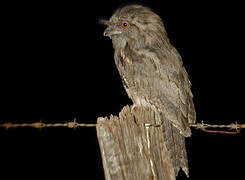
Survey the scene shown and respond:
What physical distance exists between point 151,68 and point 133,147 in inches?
56.4

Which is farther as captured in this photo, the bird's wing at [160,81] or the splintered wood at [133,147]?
the bird's wing at [160,81]

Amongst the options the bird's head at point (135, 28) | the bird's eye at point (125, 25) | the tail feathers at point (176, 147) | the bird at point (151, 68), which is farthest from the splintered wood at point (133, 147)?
the bird's eye at point (125, 25)

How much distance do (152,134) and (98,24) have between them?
7.75 ft

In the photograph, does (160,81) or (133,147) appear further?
(160,81)

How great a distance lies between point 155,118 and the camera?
1.61 meters

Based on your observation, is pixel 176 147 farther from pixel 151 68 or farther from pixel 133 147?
pixel 133 147

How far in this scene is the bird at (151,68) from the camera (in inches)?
110

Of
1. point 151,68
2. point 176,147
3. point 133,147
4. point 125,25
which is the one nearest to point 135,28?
point 125,25

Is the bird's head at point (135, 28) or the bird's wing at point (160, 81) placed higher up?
the bird's head at point (135, 28)

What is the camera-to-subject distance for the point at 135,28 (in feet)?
10.0

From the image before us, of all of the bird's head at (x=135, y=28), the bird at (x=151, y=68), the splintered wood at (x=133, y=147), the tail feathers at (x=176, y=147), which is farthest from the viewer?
the bird's head at (x=135, y=28)

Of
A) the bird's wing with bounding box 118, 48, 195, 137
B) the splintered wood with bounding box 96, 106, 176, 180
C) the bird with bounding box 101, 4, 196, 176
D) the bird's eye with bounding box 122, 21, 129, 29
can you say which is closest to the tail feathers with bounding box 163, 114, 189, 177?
the bird with bounding box 101, 4, 196, 176

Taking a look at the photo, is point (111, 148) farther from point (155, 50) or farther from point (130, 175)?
point (155, 50)

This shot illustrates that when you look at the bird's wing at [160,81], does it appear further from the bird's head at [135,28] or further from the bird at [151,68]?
the bird's head at [135,28]
